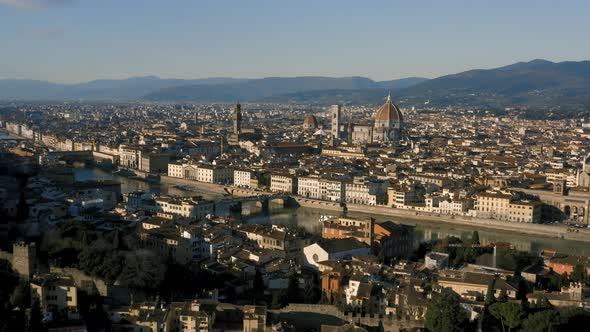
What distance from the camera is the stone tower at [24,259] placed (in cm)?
802

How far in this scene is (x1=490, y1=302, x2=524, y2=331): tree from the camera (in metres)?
7.05

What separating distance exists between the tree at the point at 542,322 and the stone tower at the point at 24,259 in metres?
5.31

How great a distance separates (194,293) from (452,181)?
12.0 metres

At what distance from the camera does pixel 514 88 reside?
3676 inches

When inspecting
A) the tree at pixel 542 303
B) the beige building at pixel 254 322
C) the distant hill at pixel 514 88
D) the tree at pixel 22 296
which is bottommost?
the beige building at pixel 254 322

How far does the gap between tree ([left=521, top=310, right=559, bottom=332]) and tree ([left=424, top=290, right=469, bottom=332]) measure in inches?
23.2

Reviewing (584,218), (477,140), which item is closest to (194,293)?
(584,218)

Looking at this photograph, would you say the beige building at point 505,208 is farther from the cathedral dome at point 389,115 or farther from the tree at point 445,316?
the cathedral dome at point 389,115

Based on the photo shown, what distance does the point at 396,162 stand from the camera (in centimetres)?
2430

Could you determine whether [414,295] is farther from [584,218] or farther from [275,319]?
[584,218]

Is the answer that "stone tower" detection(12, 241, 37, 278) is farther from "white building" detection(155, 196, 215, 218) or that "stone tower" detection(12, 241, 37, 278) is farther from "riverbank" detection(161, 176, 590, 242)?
"riverbank" detection(161, 176, 590, 242)

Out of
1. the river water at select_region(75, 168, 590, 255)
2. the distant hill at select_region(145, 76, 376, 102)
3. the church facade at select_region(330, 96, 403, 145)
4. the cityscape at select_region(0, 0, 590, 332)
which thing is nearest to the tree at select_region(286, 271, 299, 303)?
the cityscape at select_region(0, 0, 590, 332)

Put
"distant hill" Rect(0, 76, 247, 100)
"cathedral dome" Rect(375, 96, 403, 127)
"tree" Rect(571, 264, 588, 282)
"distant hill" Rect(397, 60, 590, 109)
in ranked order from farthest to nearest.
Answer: "distant hill" Rect(0, 76, 247, 100) < "distant hill" Rect(397, 60, 590, 109) < "cathedral dome" Rect(375, 96, 403, 127) < "tree" Rect(571, 264, 588, 282)

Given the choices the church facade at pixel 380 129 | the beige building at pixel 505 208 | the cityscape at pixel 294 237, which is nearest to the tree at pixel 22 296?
the cityscape at pixel 294 237
